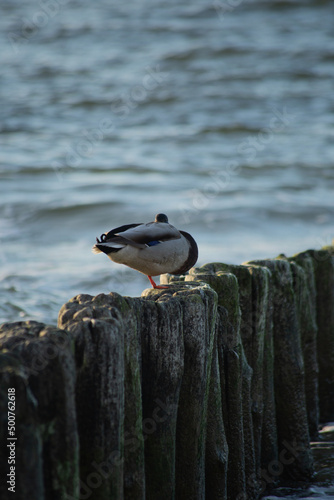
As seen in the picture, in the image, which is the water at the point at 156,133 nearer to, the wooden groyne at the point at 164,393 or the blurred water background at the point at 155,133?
the blurred water background at the point at 155,133

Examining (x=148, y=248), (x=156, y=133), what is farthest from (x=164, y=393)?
(x=156, y=133)

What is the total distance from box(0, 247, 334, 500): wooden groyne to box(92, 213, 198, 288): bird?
0.21 metres

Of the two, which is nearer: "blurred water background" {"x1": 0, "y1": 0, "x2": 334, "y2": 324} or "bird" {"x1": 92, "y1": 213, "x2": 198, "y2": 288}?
"bird" {"x1": 92, "y1": 213, "x2": 198, "y2": 288}

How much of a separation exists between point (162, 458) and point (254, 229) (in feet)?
32.8

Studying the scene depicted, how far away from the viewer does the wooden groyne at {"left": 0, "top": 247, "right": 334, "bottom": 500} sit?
2645 millimetres

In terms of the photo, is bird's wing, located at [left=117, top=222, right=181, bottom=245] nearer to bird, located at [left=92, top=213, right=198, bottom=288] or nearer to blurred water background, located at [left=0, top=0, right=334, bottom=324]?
bird, located at [left=92, top=213, right=198, bottom=288]

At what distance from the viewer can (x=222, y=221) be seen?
13.7 m

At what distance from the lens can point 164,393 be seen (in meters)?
3.54

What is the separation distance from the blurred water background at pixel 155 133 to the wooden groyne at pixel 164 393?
358 cm

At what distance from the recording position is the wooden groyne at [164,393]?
8.68 feet

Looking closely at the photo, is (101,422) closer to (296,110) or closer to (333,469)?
(333,469)

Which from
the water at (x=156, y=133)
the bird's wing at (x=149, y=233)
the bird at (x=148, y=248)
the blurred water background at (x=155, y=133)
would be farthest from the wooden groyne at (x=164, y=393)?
the blurred water background at (x=155, y=133)

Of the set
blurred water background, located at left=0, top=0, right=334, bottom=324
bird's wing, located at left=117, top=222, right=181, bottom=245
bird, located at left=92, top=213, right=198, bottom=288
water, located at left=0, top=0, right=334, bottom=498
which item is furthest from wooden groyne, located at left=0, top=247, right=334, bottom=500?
blurred water background, located at left=0, top=0, right=334, bottom=324

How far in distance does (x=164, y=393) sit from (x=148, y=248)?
133cm
